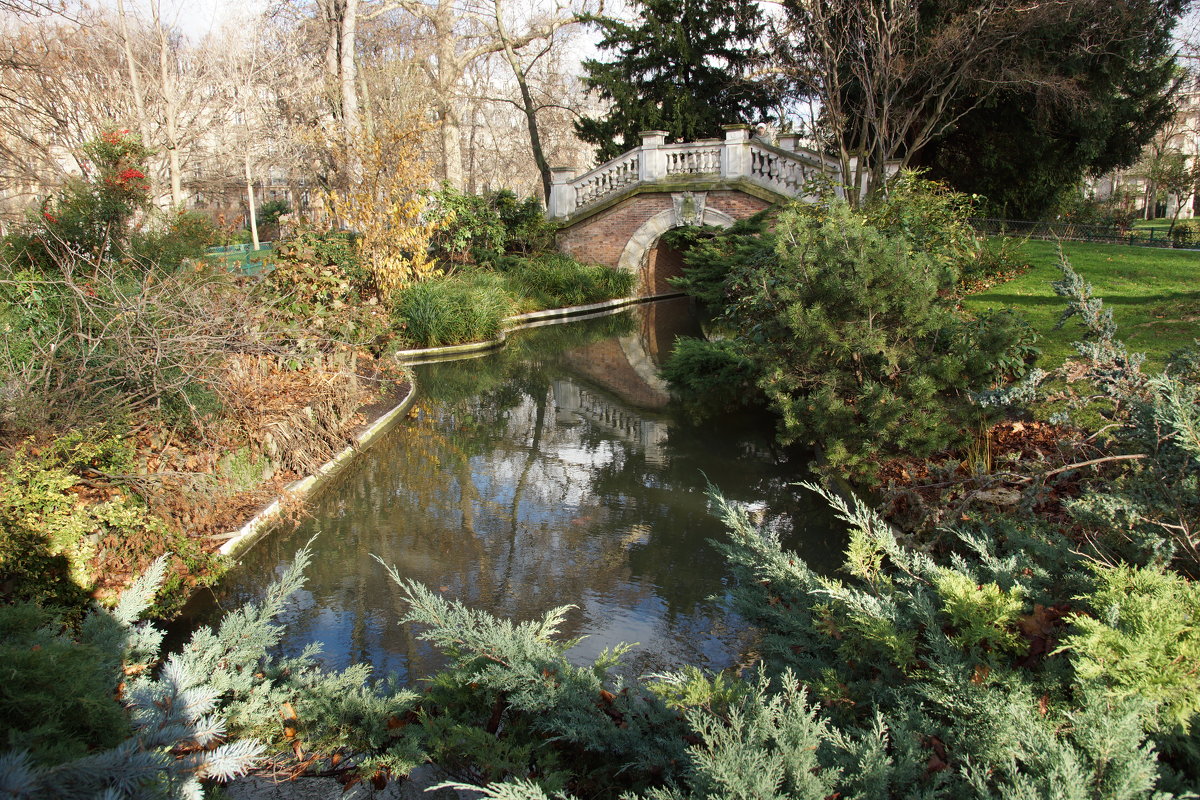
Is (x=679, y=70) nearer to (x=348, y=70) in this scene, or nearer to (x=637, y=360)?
(x=348, y=70)

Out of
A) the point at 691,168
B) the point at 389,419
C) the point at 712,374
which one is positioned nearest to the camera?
the point at 712,374

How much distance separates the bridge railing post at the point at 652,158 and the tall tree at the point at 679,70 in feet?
9.30

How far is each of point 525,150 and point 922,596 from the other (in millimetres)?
41668

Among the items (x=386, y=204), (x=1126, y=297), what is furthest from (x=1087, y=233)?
(x=386, y=204)

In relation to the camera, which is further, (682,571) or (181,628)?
(682,571)

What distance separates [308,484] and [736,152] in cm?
1494

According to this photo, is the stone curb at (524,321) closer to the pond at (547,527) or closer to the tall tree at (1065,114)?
the pond at (547,527)

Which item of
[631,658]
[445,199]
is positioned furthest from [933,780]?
[445,199]

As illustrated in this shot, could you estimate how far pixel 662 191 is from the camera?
1991cm

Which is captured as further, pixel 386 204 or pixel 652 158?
pixel 652 158

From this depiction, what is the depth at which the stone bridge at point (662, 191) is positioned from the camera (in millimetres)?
18422

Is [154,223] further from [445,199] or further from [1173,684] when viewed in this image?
[1173,684]

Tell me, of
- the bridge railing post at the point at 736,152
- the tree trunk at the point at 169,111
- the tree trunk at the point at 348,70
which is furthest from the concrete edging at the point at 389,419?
the tree trunk at the point at 169,111

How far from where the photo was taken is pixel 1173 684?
2023mm
